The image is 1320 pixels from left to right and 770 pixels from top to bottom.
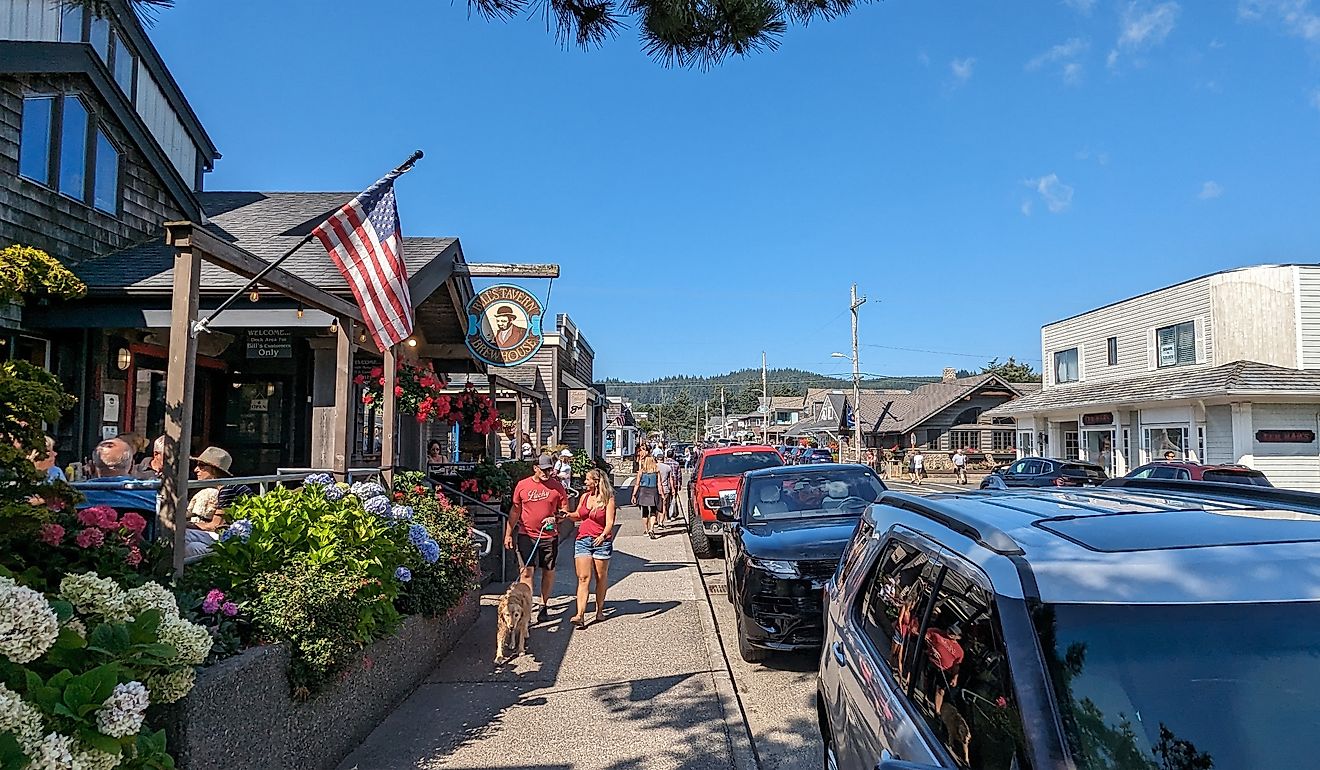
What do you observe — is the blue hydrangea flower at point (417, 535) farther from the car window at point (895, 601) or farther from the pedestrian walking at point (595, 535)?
the car window at point (895, 601)

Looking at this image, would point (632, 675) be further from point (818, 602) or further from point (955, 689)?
point (955, 689)

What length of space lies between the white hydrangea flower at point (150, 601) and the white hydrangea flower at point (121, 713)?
2.22ft

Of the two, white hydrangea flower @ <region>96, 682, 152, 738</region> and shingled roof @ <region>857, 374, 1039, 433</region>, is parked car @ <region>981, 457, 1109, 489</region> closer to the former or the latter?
shingled roof @ <region>857, 374, 1039, 433</region>

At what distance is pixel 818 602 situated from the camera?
6.66 metres

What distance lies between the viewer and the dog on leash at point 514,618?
6.97 metres

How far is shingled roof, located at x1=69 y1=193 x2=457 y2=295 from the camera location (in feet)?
31.0

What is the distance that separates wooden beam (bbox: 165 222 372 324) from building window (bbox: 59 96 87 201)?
585 cm

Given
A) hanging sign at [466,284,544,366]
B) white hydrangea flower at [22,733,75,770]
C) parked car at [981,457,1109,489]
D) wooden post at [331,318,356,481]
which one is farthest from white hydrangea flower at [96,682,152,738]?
parked car at [981,457,1109,489]

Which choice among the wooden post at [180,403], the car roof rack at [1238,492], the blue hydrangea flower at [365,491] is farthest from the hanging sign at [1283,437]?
the wooden post at [180,403]

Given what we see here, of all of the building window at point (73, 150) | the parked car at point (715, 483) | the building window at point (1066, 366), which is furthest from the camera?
the building window at point (1066, 366)

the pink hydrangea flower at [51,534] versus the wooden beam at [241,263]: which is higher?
the wooden beam at [241,263]

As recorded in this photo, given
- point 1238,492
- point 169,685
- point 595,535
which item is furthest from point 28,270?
point 1238,492

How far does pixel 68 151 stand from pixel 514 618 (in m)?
8.82

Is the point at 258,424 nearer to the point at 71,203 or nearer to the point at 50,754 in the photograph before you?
the point at 71,203
